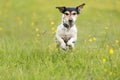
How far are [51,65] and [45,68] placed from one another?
0.47 ft

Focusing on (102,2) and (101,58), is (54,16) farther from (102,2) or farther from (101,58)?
(101,58)

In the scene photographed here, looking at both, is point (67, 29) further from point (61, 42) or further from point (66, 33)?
point (61, 42)

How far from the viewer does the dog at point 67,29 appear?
9.91 m

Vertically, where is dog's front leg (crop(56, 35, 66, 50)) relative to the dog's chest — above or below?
below

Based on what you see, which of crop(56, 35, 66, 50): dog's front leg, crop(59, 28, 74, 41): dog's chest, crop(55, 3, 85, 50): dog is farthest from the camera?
crop(59, 28, 74, 41): dog's chest

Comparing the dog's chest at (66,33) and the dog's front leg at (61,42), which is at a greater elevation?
the dog's chest at (66,33)

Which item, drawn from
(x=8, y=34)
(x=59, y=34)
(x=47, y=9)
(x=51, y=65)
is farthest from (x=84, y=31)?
(x=51, y=65)

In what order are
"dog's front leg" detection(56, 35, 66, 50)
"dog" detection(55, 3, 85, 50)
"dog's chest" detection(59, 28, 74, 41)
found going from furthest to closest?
"dog's chest" detection(59, 28, 74, 41) → "dog's front leg" detection(56, 35, 66, 50) → "dog" detection(55, 3, 85, 50)

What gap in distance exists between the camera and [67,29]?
402 inches

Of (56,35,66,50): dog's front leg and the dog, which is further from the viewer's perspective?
(56,35,66,50): dog's front leg

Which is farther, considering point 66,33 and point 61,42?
point 66,33

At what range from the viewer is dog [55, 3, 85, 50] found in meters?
9.91

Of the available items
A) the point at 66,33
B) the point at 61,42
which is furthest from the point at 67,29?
the point at 61,42

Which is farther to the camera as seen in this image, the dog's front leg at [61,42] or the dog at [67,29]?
the dog's front leg at [61,42]
